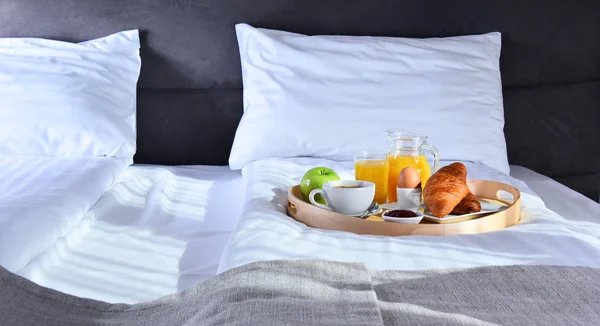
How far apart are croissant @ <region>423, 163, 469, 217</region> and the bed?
108mm

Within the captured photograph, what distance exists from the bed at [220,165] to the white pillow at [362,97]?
8 centimetres

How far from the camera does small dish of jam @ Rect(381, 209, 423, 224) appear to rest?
1595 millimetres

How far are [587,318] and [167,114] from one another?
2.01 metres

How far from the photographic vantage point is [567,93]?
9.45 ft

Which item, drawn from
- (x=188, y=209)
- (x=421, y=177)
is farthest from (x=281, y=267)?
(x=188, y=209)

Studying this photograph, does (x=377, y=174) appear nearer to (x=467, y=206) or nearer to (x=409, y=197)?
(x=409, y=197)

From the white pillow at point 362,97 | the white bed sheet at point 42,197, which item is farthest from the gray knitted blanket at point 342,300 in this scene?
the white pillow at point 362,97

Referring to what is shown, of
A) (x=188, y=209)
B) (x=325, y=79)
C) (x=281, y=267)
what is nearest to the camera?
(x=281, y=267)

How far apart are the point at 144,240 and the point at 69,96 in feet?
3.06

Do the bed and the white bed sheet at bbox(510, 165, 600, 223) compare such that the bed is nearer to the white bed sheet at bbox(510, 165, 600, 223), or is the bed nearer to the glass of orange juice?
the white bed sheet at bbox(510, 165, 600, 223)

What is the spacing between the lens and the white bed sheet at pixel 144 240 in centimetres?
144

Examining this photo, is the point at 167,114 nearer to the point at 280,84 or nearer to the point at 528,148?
the point at 280,84

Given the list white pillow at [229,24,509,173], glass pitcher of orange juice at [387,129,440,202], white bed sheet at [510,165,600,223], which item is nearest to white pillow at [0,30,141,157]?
white pillow at [229,24,509,173]

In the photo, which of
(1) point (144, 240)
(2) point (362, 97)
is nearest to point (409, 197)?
(1) point (144, 240)
